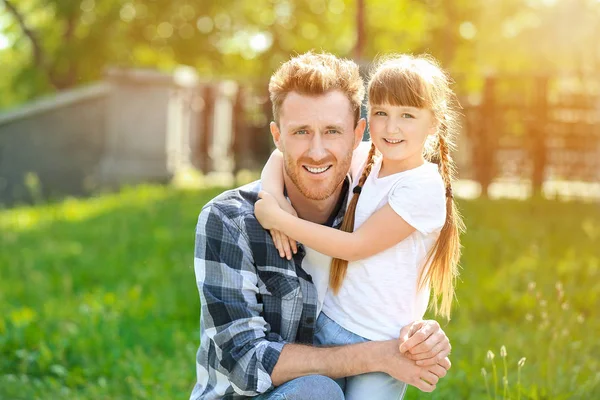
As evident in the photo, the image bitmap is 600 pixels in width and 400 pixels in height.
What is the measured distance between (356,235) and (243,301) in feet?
1.45

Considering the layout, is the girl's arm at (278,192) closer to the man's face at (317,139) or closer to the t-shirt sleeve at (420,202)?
the man's face at (317,139)

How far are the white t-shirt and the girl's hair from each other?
4 centimetres

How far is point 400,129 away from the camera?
3.03 meters

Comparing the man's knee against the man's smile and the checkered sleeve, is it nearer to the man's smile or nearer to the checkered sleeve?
the checkered sleeve

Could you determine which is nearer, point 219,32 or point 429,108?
point 429,108

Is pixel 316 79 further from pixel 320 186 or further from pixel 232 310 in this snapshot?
pixel 232 310

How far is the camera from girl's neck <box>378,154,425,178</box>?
3125mm

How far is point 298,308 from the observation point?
10.3 ft

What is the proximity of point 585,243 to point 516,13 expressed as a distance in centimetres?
2489

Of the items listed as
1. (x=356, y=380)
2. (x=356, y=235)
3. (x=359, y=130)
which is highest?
(x=359, y=130)

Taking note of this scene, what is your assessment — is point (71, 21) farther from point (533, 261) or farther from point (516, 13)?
point (533, 261)

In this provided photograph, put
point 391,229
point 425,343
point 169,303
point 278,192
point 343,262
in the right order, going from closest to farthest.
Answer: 1. point 425,343
2. point 391,229
3. point 343,262
4. point 278,192
5. point 169,303

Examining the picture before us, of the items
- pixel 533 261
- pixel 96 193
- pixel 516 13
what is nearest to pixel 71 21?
pixel 96 193

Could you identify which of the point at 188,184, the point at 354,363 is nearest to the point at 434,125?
the point at 354,363
